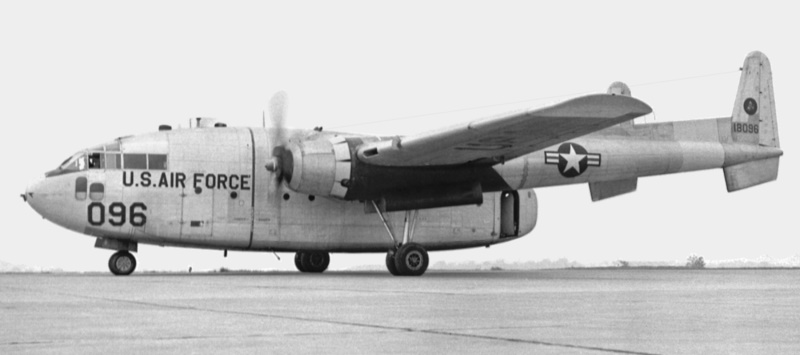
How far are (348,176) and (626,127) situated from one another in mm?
7976

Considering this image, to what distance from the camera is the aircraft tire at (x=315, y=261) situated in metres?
26.3

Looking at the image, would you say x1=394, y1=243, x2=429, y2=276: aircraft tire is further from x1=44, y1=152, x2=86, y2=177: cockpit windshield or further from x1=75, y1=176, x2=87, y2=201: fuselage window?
x1=44, y1=152, x2=86, y2=177: cockpit windshield

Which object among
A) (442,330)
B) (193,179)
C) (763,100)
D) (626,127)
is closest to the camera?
(442,330)

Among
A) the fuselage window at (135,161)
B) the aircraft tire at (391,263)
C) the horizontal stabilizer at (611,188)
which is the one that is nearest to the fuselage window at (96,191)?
the fuselage window at (135,161)

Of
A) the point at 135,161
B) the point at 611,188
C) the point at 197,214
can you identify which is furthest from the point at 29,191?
the point at 611,188

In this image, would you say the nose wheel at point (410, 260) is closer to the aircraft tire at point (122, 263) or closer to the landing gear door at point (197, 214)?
the landing gear door at point (197, 214)

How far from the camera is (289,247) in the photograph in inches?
957

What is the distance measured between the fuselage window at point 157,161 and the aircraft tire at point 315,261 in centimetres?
496

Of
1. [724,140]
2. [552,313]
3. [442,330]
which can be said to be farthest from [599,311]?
[724,140]

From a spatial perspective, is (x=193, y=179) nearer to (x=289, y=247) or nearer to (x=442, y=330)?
(x=289, y=247)

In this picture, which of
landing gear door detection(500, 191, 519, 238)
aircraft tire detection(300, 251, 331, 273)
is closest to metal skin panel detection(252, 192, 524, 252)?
landing gear door detection(500, 191, 519, 238)

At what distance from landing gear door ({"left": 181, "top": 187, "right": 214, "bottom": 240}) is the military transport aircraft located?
2 centimetres

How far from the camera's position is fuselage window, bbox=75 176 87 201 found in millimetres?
22312

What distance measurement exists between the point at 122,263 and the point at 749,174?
52.5 feet
